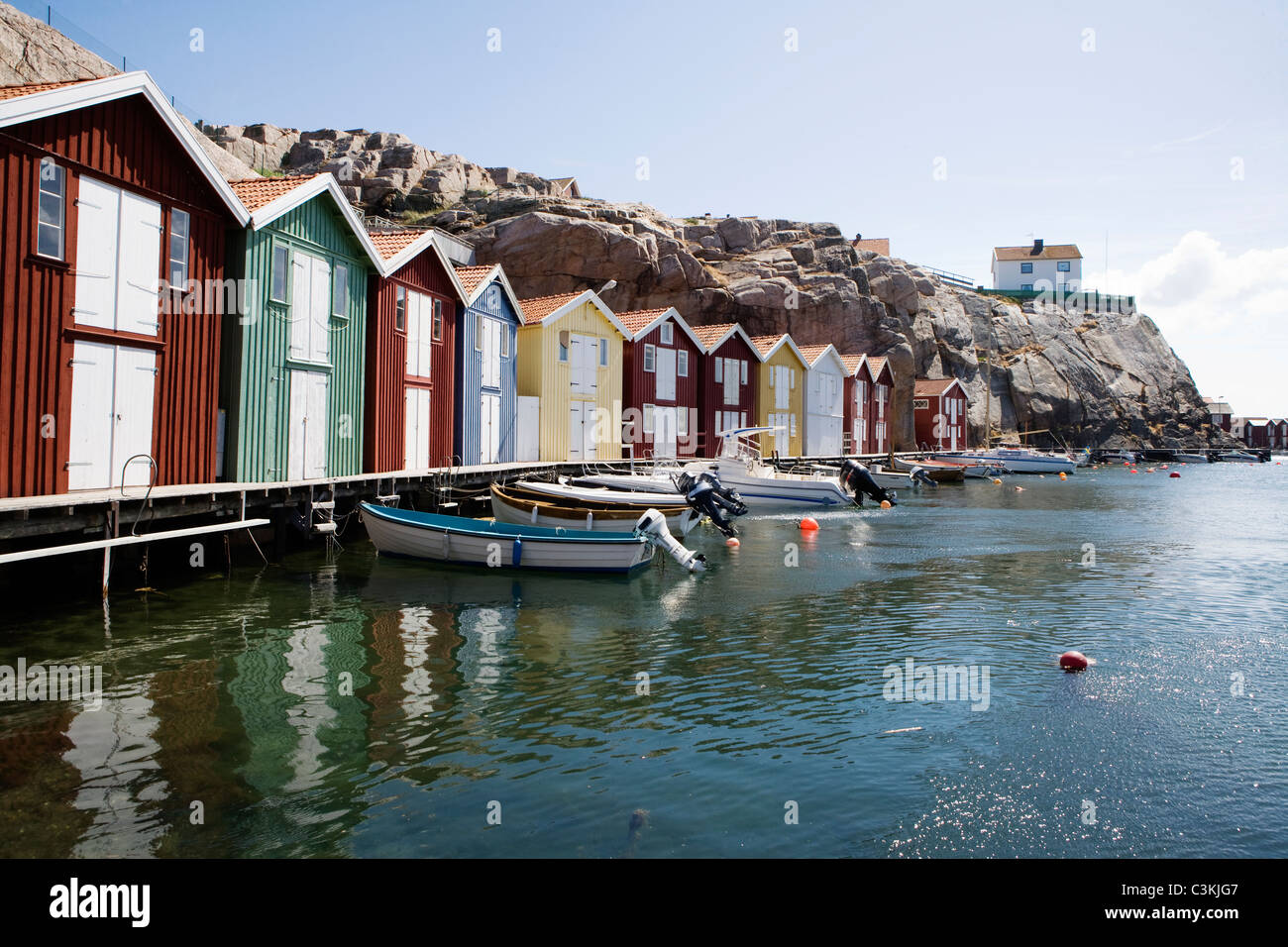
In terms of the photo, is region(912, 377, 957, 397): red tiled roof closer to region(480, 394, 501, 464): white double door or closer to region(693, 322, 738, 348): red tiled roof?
region(693, 322, 738, 348): red tiled roof

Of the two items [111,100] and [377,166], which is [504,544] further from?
[377,166]

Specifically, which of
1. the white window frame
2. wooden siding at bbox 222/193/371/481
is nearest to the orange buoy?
wooden siding at bbox 222/193/371/481

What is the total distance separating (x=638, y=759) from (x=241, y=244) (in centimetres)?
1635

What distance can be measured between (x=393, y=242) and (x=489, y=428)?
27.8 feet

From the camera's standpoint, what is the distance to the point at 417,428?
27.8 m

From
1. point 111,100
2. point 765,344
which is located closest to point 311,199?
point 111,100

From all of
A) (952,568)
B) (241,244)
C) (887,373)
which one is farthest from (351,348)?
(887,373)

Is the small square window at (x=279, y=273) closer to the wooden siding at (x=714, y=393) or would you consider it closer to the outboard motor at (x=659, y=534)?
the outboard motor at (x=659, y=534)

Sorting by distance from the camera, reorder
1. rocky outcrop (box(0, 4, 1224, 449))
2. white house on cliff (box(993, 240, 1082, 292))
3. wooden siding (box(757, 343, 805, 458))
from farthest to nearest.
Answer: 1. white house on cliff (box(993, 240, 1082, 292))
2. rocky outcrop (box(0, 4, 1224, 449))
3. wooden siding (box(757, 343, 805, 458))

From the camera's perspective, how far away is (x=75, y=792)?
7.78 meters

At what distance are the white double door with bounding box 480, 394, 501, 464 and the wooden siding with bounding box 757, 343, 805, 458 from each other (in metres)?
24.0

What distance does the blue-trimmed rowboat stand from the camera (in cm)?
1983

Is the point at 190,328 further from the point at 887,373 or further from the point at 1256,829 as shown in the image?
the point at 887,373

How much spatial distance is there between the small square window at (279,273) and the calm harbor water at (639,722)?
679cm
